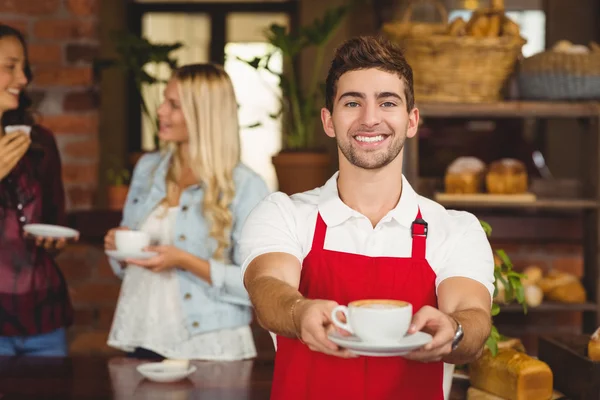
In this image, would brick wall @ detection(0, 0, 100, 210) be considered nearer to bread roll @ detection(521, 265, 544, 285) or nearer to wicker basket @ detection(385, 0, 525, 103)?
wicker basket @ detection(385, 0, 525, 103)

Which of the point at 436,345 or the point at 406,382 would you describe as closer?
the point at 436,345

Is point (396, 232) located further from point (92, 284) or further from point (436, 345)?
point (92, 284)

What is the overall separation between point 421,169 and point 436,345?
105 inches

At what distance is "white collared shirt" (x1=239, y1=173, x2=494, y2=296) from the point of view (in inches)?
62.7

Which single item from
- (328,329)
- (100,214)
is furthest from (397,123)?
(100,214)

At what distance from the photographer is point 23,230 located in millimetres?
2480

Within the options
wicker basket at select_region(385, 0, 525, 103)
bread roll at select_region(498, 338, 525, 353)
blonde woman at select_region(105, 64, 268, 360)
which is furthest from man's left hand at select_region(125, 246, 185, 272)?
wicker basket at select_region(385, 0, 525, 103)

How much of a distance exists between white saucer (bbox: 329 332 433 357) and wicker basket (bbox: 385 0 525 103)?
6.45ft

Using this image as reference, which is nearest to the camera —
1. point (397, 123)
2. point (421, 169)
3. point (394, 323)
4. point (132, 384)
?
point (394, 323)

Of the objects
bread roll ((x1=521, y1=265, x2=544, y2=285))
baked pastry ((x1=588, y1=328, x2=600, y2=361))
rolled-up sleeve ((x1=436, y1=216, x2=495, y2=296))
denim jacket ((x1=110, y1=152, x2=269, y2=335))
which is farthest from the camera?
bread roll ((x1=521, y1=265, x2=544, y2=285))

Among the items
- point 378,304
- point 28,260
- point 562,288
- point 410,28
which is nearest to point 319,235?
point 378,304

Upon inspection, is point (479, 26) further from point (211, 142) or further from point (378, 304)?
point (378, 304)

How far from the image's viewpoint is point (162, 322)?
2447mm

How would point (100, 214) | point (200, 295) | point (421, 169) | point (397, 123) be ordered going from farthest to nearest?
point (421, 169) → point (100, 214) → point (200, 295) → point (397, 123)
